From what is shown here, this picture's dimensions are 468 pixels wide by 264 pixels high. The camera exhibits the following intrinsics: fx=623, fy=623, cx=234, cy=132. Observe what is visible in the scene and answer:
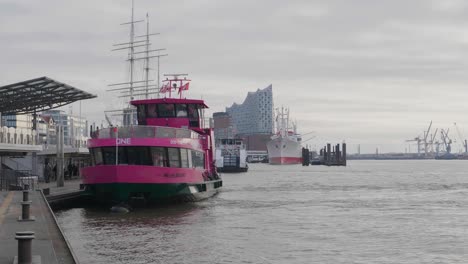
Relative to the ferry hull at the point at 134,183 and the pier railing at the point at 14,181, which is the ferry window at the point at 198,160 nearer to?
the ferry hull at the point at 134,183

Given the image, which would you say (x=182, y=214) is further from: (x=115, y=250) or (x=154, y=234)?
(x=115, y=250)

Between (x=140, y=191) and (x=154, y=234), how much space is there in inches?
297

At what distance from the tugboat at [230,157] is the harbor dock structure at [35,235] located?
9182cm

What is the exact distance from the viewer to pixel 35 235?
17500 mm

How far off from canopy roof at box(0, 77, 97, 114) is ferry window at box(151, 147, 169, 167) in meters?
12.4

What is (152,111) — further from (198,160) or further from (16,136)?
(16,136)

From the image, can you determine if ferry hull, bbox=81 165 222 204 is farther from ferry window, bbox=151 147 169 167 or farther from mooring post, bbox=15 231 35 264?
mooring post, bbox=15 231 35 264

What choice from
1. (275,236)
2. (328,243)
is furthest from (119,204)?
(328,243)

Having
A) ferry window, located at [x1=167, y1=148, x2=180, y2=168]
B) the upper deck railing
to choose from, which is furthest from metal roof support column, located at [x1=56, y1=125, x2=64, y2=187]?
ferry window, located at [x1=167, y1=148, x2=180, y2=168]

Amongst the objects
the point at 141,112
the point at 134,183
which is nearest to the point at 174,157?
the point at 134,183

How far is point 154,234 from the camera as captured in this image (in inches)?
981

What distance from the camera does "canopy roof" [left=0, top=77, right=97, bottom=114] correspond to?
139 feet

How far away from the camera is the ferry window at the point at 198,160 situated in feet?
120

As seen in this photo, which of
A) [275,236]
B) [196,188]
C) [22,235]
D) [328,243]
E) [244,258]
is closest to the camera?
[22,235]
